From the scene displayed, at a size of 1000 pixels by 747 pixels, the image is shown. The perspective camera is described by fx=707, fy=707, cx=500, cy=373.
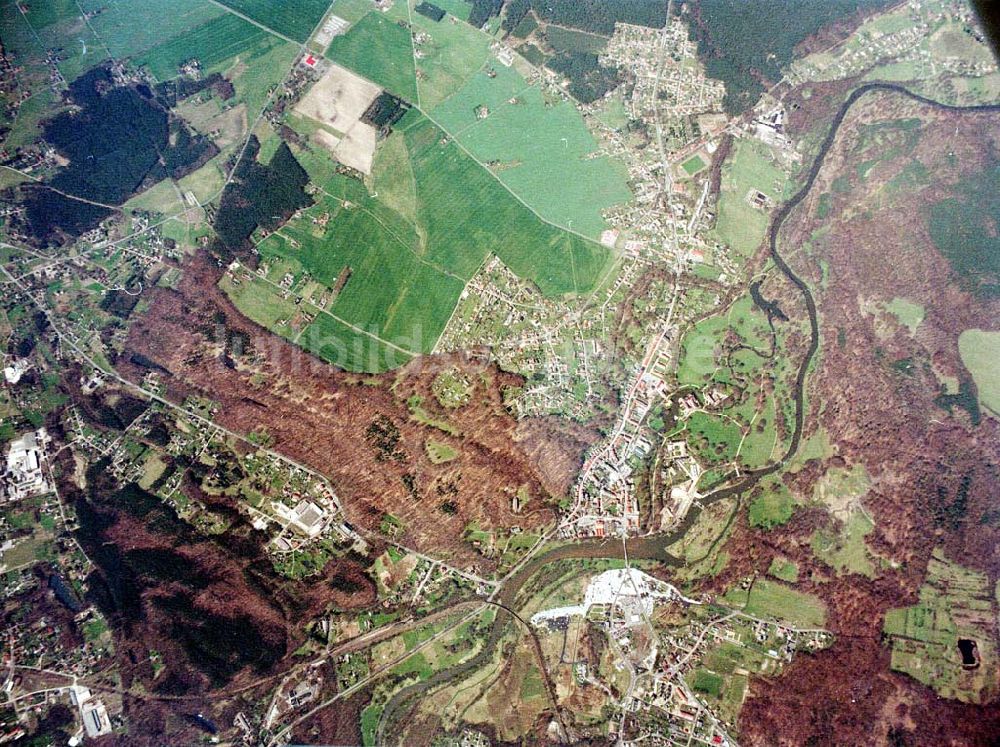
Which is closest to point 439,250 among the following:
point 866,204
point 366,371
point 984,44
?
point 366,371

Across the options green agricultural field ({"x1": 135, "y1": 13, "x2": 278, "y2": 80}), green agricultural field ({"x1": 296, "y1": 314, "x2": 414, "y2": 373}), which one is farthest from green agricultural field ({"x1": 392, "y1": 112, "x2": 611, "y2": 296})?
green agricultural field ({"x1": 135, "y1": 13, "x2": 278, "y2": 80})

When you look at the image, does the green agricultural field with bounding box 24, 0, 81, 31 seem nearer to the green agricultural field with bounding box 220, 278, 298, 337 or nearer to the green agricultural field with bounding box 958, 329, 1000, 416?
the green agricultural field with bounding box 220, 278, 298, 337

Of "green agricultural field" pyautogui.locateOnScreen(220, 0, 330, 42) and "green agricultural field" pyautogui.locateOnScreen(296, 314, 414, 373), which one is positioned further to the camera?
"green agricultural field" pyautogui.locateOnScreen(220, 0, 330, 42)

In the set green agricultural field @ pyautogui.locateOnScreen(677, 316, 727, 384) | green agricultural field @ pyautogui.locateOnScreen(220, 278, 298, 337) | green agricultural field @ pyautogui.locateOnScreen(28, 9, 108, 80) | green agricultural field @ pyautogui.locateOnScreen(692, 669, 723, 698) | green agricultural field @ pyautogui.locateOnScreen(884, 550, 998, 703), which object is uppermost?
green agricultural field @ pyautogui.locateOnScreen(677, 316, 727, 384)

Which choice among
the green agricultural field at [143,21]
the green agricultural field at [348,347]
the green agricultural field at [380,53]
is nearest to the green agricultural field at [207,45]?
the green agricultural field at [143,21]

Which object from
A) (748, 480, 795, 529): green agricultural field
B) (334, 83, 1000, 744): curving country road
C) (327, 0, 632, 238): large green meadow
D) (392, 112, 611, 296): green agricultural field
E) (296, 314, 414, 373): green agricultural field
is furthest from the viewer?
(327, 0, 632, 238): large green meadow
